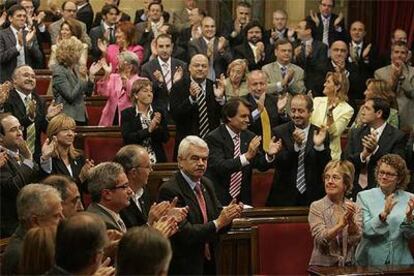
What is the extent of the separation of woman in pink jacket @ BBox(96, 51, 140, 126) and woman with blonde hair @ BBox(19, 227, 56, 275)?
14.7ft

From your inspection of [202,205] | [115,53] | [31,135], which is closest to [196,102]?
[31,135]

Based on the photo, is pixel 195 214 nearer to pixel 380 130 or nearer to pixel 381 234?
pixel 381 234

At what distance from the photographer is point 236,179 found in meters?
6.39

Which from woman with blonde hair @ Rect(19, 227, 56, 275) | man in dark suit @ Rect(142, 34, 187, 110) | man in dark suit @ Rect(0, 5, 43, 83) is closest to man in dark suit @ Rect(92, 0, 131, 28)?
man in dark suit @ Rect(0, 5, 43, 83)

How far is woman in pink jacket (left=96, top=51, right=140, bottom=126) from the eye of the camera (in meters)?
8.00

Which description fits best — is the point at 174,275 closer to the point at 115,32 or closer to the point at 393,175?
the point at 393,175

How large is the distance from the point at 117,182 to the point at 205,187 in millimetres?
689

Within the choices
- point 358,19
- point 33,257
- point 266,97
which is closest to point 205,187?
point 33,257

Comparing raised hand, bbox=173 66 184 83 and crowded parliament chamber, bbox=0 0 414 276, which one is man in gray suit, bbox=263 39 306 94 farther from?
raised hand, bbox=173 66 184 83

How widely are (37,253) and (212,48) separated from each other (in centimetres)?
614

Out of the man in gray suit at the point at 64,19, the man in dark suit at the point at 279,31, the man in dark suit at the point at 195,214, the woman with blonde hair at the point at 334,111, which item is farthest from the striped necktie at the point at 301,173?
the man in gray suit at the point at 64,19

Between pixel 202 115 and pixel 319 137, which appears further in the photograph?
pixel 202 115

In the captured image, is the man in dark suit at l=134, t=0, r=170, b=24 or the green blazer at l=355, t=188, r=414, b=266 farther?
the man in dark suit at l=134, t=0, r=170, b=24

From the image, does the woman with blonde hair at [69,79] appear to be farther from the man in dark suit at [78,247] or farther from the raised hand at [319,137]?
the man in dark suit at [78,247]
